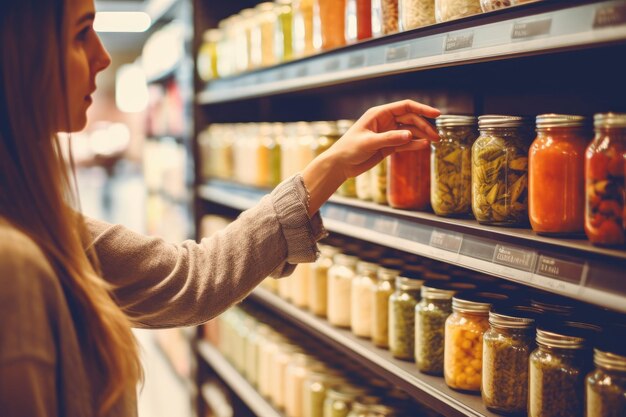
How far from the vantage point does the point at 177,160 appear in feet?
13.9

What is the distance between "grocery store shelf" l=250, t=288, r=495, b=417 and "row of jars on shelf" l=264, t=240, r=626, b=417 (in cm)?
2

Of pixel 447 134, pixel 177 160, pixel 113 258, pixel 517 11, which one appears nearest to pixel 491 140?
pixel 447 134

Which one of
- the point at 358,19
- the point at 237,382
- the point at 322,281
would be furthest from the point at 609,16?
the point at 237,382

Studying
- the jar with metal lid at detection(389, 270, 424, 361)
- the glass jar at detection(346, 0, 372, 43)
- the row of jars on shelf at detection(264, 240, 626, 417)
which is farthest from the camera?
the glass jar at detection(346, 0, 372, 43)

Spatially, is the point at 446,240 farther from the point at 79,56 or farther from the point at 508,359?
the point at 79,56

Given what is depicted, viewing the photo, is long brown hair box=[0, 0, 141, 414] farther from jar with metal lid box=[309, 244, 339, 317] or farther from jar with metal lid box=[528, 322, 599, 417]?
jar with metal lid box=[309, 244, 339, 317]

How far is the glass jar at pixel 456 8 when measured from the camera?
1.38m

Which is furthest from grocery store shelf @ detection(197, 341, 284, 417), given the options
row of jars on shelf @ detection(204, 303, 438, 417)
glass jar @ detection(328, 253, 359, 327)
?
glass jar @ detection(328, 253, 359, 327)

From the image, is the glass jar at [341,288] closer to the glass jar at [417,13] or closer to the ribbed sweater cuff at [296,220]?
the ribbed sweater cuff at [296,220]

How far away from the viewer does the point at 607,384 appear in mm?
1079

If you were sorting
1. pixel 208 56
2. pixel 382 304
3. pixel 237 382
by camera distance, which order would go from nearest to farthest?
pixel 382 304, pixel 237 382, pixel 208 56

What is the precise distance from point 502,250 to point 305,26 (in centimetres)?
114

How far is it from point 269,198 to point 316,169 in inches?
4.7

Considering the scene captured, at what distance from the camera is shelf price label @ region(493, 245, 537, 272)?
1201 millimetres
